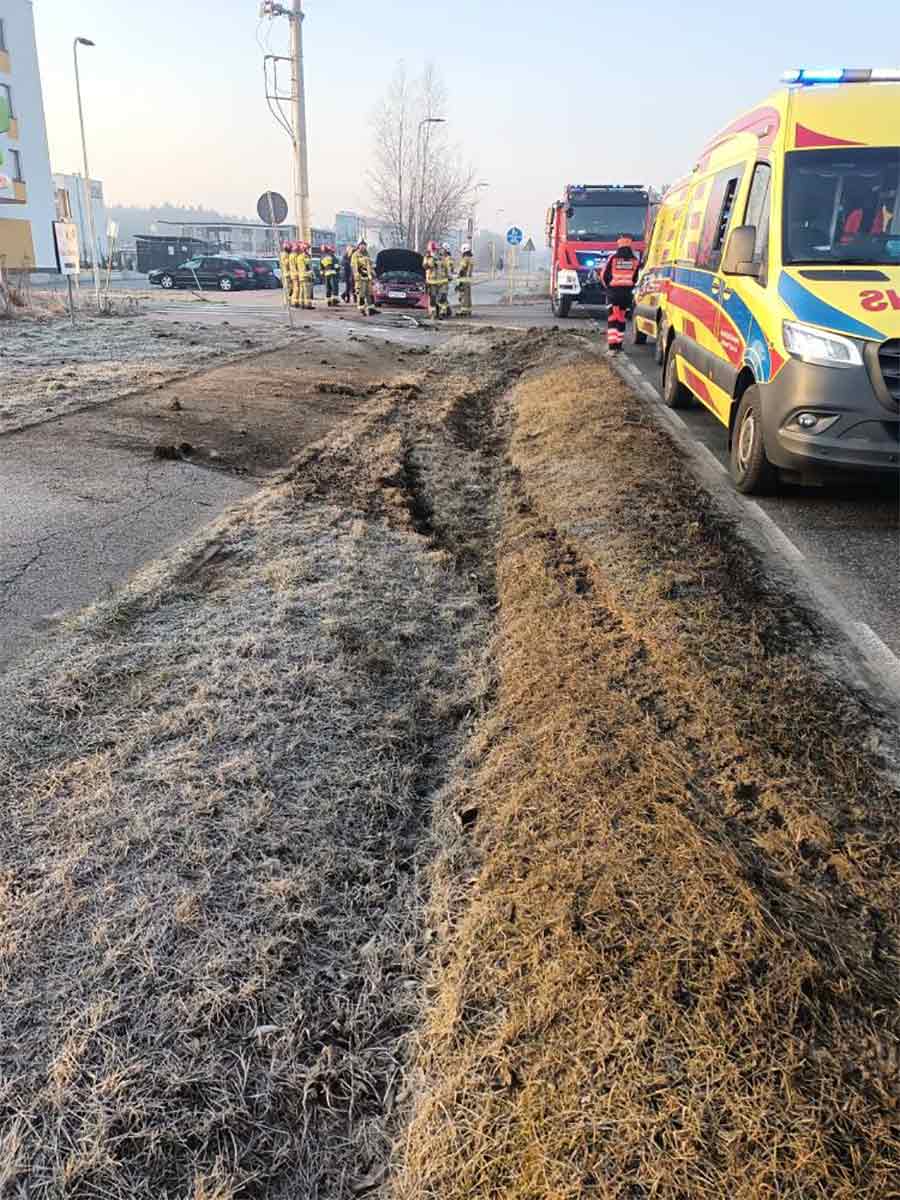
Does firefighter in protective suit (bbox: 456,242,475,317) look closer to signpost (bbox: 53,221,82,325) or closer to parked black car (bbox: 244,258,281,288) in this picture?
signpost (bbox: 53,221,82,325)

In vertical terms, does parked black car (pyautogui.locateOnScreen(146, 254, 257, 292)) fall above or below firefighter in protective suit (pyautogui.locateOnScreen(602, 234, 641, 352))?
above

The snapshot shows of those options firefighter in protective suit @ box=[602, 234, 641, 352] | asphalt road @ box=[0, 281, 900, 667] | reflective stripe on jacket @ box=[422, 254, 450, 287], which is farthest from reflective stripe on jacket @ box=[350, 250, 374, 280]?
asphalt road @ box=[0, 281, 900, 667]

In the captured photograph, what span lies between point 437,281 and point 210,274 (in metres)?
21.1

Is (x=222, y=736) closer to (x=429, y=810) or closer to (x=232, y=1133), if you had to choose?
(x=429, y=810)

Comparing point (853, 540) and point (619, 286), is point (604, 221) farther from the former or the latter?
point (853, 540)

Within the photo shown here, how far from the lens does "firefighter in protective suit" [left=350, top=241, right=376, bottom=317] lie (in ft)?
72.4

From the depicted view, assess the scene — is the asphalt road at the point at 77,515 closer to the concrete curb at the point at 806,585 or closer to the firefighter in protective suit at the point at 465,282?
the concrete curb at the point at 806,585

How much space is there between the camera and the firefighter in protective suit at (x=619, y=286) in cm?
1334

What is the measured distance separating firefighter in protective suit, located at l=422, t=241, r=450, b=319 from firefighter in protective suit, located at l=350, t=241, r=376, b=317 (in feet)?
5.47

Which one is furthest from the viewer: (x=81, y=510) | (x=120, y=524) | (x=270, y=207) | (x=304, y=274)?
(x=304, y=274)

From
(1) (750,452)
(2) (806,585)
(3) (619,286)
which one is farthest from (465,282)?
(2) (806,585)

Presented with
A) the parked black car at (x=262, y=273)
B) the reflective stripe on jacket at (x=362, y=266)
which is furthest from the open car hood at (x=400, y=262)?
the parked black car at (x=262, y=273)

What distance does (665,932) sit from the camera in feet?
6.63

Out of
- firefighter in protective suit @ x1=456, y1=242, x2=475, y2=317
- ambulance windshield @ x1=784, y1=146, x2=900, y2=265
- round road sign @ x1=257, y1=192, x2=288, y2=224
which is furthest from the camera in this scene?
firefighter in protective suit @ x1=456, y1=242, x2=475, y2=317
